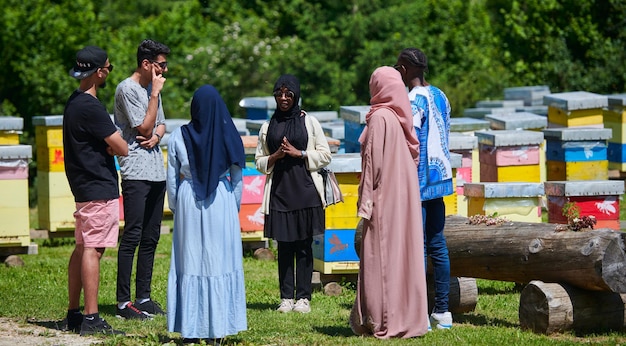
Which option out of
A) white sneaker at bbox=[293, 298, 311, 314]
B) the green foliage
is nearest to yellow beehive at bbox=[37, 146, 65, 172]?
white sneaker at bbox=[293, 298, 311, 314]

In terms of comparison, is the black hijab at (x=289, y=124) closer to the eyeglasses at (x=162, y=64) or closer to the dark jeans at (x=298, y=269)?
the dark jeans at (x=298, y=269)

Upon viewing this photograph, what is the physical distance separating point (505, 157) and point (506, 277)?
12.7 feet

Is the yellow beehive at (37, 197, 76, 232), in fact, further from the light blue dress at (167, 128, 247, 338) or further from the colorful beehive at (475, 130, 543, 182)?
the light blue dress at (167, 128, 247, 338)

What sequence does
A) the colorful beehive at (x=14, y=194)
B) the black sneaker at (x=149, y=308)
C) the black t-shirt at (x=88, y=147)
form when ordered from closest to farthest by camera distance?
the black t-shirt at (x=88, y=147) → the black sneaker at (x=149, y=308) → the colorful beehive at (x=14, y=194)

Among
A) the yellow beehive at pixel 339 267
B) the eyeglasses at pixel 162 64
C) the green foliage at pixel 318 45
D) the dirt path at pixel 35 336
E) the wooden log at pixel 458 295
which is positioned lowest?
the dirt path at pixel 35 336

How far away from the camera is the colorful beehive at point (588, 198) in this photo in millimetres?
9664

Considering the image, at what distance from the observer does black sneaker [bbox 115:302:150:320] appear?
8.23m

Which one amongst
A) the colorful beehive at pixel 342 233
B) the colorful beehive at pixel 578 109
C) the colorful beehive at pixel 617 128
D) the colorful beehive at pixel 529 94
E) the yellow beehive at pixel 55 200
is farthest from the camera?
the colorful beehive at pixel 529 94

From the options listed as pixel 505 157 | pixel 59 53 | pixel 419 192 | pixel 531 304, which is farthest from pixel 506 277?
pixel 59 53

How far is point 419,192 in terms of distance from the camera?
7.37 metres

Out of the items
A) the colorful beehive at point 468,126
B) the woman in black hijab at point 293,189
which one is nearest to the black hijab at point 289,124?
the woman in black hijab at point 293,189

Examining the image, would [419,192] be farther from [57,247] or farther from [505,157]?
[57,247]

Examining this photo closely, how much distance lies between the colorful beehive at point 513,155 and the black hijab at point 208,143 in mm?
5371

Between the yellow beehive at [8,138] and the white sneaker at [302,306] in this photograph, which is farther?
the yellow beehive at [8,138]
